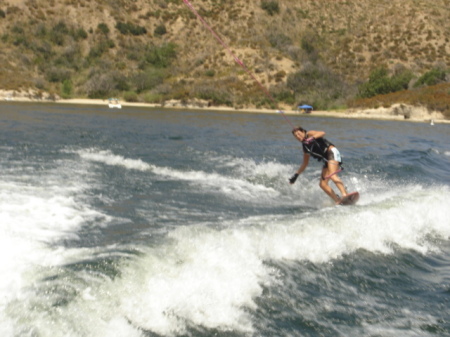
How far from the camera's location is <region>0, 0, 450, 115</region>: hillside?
50969mm

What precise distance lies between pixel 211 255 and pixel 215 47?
58.4 meters

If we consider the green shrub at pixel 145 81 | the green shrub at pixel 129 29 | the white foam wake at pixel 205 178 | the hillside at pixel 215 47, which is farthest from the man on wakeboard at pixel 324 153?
the green shrub at pixel 129 29

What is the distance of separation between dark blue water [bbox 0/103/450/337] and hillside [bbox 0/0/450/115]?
3830 cm

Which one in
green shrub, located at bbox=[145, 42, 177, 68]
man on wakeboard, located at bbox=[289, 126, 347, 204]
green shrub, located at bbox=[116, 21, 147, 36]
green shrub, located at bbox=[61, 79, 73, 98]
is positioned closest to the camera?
man on wakeboard, located at bbox=[289, 126, 347, 204]

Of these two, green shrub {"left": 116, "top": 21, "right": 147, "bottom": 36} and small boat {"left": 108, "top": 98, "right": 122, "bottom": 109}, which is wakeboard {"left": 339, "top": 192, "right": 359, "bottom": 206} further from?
green shrub {"left": 116, "top": 21, "right": 147, "bottom": 36}

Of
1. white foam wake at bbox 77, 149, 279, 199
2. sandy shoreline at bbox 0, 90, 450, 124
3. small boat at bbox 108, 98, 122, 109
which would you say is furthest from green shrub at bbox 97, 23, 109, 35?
white foam wake at bbox 77, 149, 279, 199

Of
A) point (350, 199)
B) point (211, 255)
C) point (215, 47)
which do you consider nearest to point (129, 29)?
point (215, 47)

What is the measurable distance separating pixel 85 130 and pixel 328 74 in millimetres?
43808

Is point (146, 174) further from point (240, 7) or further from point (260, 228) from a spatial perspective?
point (240, 7)

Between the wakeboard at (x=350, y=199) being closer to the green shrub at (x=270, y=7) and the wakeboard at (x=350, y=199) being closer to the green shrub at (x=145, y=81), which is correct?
the green shrub at (x=145, y=81)

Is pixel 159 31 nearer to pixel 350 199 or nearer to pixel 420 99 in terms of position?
pixel 420 99

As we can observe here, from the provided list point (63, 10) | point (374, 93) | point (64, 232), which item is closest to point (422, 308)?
point (64, 232)

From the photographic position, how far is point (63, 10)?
209 ft

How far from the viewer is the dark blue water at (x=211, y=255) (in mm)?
3859
